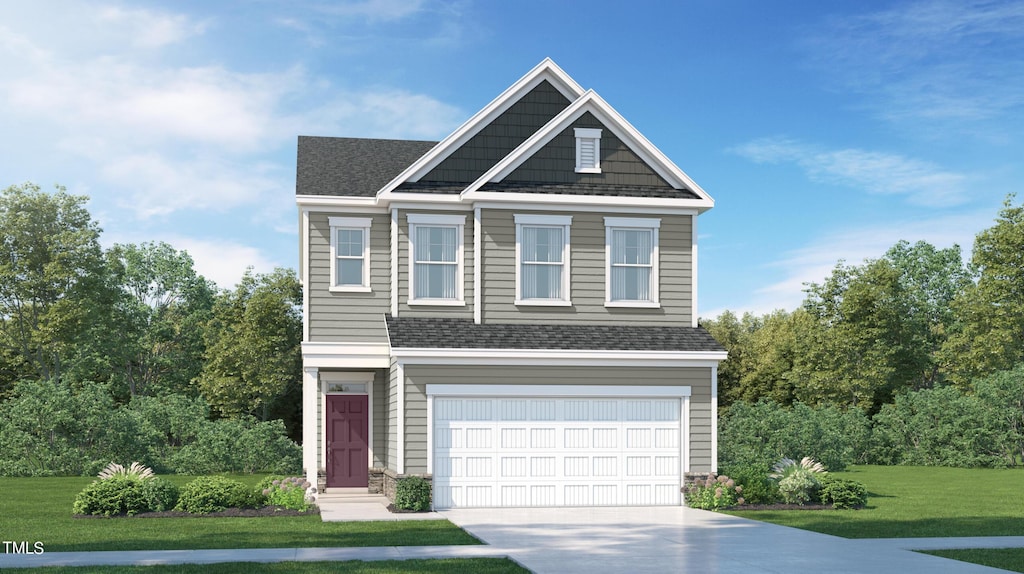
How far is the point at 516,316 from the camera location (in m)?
24.3

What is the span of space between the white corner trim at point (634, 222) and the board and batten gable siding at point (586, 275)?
4.1 inches

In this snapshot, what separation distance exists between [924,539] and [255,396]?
37279mm

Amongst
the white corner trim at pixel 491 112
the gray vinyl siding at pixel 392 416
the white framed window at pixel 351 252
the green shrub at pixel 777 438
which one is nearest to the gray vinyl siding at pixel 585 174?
the white corner trim at pixel 491 112

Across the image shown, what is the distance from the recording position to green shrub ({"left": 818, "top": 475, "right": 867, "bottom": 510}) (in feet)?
74.8

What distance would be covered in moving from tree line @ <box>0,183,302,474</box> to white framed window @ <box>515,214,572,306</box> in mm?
23766

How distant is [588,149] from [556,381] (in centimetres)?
566

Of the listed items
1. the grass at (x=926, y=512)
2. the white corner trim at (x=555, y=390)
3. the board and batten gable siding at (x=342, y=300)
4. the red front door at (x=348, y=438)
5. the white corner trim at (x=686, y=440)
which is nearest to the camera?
the grass at (x=926, y=512)

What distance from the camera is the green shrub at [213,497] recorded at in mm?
21000

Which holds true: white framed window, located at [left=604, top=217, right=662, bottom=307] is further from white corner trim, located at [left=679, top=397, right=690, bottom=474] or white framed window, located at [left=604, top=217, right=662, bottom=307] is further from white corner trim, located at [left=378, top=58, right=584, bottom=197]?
white corner trim, located at [left=378, top=58, right=584, bottom=197]

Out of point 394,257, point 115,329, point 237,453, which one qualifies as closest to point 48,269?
point 115,329

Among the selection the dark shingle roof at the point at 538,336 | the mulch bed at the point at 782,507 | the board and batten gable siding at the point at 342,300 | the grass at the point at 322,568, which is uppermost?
the board and batten gable siding at the point at 342,300

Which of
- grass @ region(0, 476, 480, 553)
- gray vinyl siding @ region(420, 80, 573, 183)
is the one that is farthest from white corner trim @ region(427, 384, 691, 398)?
gray vinyl siding @ region(420, 80, 573, 183)

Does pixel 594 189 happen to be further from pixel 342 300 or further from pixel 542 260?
pixel 342 300

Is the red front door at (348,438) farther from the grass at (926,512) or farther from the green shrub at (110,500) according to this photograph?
the grass at (926,512)
